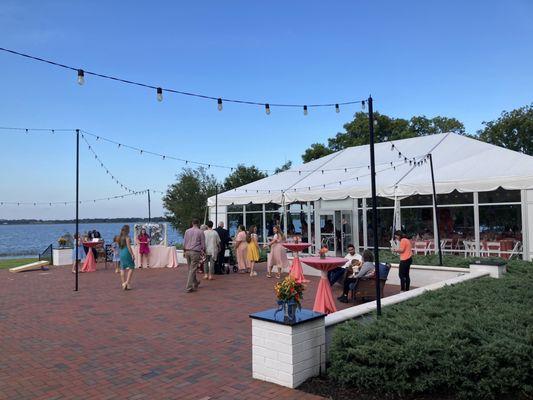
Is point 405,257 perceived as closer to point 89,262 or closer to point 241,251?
point 241,251

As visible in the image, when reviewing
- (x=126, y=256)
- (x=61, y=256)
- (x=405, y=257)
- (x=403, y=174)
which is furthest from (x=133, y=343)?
(x=61, y=256)

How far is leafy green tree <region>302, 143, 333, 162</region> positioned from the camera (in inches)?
1300

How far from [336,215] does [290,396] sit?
13207 mm

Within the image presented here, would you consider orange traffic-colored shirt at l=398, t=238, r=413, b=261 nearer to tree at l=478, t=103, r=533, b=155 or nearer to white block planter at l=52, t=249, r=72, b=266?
white block planter at l=52, t=249, r=72, b=266

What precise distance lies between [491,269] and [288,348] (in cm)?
642

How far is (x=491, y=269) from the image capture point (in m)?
9.20

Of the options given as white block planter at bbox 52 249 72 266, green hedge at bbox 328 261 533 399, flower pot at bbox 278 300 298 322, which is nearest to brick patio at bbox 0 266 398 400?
green hedge at bbox 328 261 533 399

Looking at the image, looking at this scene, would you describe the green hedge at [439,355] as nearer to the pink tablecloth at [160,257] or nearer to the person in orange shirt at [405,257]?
the person in orange shirt at [405,257]

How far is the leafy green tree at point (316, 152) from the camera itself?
33031mm

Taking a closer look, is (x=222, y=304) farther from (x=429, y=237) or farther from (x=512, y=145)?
(x=512, y=145)

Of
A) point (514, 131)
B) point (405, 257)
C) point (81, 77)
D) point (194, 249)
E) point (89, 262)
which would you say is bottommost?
point (89, 262)

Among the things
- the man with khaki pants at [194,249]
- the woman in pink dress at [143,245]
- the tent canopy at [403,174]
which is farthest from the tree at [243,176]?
the man with khaki pants at [194,249]

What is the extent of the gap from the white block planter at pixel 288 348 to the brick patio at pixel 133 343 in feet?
0.45

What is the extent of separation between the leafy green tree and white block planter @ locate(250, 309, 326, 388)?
28825 millimetres
